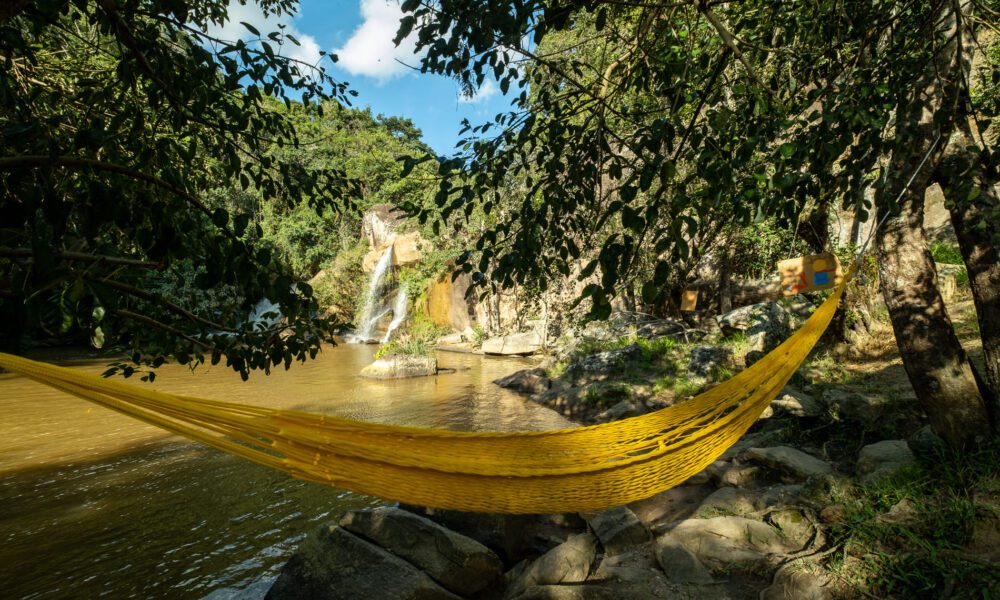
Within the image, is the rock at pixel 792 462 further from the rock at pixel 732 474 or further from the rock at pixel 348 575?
the rock at pixel 348 575

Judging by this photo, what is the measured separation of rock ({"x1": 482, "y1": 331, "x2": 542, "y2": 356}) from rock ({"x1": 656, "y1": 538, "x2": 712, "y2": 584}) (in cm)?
756

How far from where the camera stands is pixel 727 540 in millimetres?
1884

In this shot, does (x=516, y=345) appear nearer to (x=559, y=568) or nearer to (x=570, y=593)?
(x=559, y=568)

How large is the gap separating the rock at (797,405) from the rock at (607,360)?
263 cm

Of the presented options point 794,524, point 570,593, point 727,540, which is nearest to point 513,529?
point 570,593

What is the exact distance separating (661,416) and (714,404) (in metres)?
0.19

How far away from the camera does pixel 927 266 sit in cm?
181

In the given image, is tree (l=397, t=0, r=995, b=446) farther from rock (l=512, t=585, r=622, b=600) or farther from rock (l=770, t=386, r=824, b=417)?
rock (l=770, t=386, r=824, b=417)

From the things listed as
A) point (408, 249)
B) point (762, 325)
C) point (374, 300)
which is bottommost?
point (762, 325)

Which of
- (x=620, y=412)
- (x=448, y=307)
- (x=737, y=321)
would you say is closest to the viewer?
(x=620, y=412)

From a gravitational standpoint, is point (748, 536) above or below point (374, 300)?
below

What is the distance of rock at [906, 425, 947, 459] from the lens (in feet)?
5.96

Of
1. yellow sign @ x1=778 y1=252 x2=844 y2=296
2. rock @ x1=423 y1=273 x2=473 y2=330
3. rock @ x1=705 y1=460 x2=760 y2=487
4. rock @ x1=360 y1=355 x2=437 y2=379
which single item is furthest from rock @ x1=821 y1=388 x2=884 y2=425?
rock @ x1=423 y1=273 x2=473 y2=330

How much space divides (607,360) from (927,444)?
4216mm
